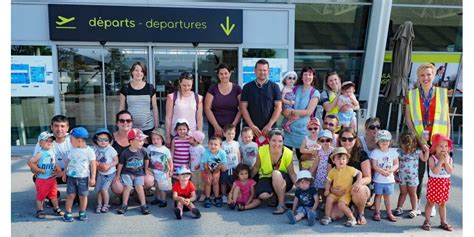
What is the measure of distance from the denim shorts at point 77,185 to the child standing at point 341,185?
275cm

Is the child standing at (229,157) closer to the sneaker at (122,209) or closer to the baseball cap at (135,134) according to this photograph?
the baseball cap at (135,134)

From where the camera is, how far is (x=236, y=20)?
25.9 ft

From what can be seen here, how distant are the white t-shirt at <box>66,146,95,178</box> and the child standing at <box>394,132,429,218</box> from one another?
3.65 meters

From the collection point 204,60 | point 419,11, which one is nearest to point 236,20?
point 204,60

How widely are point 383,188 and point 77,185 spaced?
355 cm

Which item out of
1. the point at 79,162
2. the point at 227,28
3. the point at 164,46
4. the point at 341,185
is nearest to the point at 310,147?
the point at 341,185

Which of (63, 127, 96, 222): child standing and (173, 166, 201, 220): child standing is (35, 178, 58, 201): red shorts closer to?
(63, 127, 96, 222): child standing

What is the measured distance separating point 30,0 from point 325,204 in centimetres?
714

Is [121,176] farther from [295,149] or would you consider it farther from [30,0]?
[30,0]

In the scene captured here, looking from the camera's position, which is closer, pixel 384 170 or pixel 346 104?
pixel 384 170

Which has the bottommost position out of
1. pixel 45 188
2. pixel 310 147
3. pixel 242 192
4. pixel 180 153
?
pixel 242 192

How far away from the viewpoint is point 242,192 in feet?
14.7

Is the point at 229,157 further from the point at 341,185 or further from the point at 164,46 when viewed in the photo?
the point at 164,46

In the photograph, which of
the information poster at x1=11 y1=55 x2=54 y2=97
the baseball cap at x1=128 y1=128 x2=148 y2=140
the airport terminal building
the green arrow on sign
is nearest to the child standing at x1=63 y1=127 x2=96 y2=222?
the baseball cap at x1=128 y1=128 x2=148 y2=140
